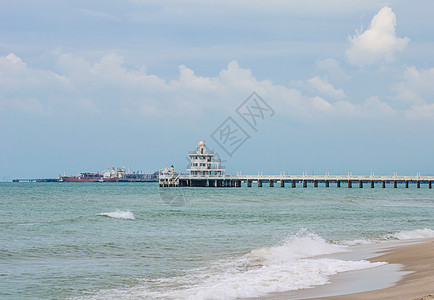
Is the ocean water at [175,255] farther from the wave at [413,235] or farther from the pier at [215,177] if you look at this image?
the pier at [215,177]

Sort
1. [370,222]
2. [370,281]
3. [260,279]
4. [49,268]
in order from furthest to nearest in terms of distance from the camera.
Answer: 1. [370,222]
2. [49,268]
3. [260,279]
4. [370,281]

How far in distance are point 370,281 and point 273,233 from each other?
458 inches

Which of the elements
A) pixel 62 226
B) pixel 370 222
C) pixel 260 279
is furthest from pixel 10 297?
pixel 370 222

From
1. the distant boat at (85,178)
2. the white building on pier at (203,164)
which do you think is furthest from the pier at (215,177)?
the distant boat at (85,178)

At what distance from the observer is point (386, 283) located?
376 inches

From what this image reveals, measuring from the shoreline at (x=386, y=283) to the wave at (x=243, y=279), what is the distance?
0.42 m

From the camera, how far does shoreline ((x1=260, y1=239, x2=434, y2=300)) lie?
8411mm

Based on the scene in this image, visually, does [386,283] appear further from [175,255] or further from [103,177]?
[103,177]

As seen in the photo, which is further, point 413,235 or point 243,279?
point 413,235

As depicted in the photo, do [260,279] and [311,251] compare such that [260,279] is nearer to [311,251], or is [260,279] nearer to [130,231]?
[311,251]

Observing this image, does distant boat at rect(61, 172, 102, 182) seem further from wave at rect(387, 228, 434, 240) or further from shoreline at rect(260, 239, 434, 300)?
shoreline at rect(260, 239, 434, 300)

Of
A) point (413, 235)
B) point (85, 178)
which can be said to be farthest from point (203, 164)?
point (85, 178)

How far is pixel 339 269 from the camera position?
11758 mm

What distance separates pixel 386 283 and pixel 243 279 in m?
2.87
